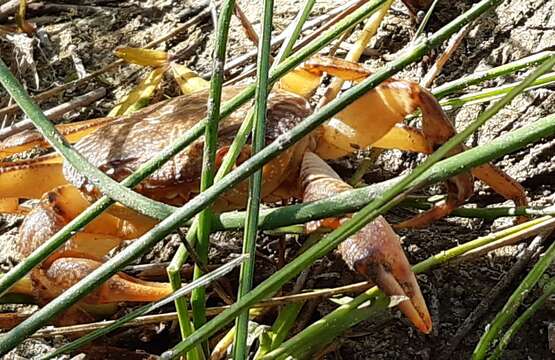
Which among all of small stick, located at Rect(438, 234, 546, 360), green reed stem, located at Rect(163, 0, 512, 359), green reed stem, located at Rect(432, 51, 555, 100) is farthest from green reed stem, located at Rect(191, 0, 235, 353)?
green reed stem, located at Rect(432, 51, 555, 100)

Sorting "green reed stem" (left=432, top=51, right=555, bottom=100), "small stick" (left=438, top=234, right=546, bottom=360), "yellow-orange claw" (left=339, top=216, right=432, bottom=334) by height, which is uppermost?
"green reed stem" (left=432, top=51, right=555, bottom=100)

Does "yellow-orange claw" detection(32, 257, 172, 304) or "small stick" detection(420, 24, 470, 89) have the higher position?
"small stick" detection(420, 24, 470, 89)

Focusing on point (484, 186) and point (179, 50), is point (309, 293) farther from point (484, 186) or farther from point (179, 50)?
point (179, 50)

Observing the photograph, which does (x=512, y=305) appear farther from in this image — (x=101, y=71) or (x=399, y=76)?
(x=101, y=71)

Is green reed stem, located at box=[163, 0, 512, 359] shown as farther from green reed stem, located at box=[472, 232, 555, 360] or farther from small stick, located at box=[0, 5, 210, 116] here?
small stick, located at box=[0, 5, 210, 116]

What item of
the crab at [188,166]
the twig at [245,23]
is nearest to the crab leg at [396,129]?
the crab at [188,166]

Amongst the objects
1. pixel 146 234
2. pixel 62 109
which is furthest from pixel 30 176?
pixel 146 234

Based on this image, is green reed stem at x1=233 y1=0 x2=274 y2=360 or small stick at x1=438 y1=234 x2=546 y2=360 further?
small stick at x1=438 y1=234 x2=546 y2=360
